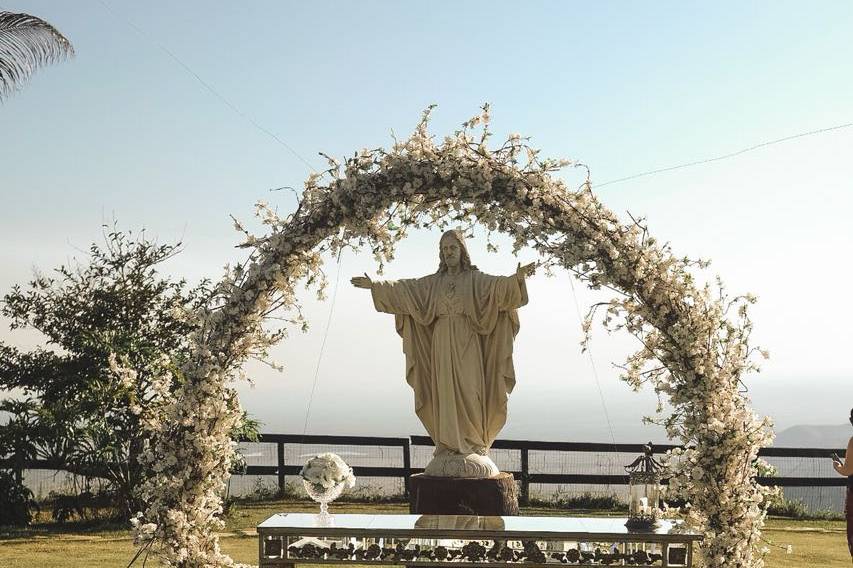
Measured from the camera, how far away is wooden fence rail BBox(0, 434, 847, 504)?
1497 centimetres

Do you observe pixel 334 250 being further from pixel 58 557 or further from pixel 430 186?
pixel 58 557

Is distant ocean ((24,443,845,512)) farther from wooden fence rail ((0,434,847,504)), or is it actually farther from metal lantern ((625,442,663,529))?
metal lantern ((625,442,663,529))

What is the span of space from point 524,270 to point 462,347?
0.95 metres

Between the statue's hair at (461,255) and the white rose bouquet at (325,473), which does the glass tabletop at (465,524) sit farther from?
the statue's hair at (461,255)

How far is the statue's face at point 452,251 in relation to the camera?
9.00 meters

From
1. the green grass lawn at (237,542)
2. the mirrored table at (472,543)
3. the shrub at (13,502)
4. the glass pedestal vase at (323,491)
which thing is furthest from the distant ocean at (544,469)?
the mirrored table at (472,543)

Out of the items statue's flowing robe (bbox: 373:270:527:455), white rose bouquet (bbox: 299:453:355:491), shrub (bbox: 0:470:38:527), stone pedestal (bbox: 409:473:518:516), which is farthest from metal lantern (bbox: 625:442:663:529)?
shrub (bbox: 0:470:38:527)

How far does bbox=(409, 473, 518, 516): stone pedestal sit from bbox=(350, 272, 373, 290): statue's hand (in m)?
1.69

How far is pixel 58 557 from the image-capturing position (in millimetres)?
10891

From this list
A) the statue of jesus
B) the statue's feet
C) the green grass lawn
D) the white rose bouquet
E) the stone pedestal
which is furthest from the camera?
the green grass lawn

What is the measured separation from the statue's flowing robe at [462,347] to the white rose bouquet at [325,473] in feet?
4.03

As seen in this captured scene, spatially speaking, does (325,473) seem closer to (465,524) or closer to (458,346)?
(465,524)

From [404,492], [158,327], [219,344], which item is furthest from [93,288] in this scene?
[219,344]

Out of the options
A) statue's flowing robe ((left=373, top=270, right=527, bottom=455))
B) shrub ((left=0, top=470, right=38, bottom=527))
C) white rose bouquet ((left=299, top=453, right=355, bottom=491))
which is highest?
statue's flowing robe ((left=373, top=270, right=527, bottom=455))
